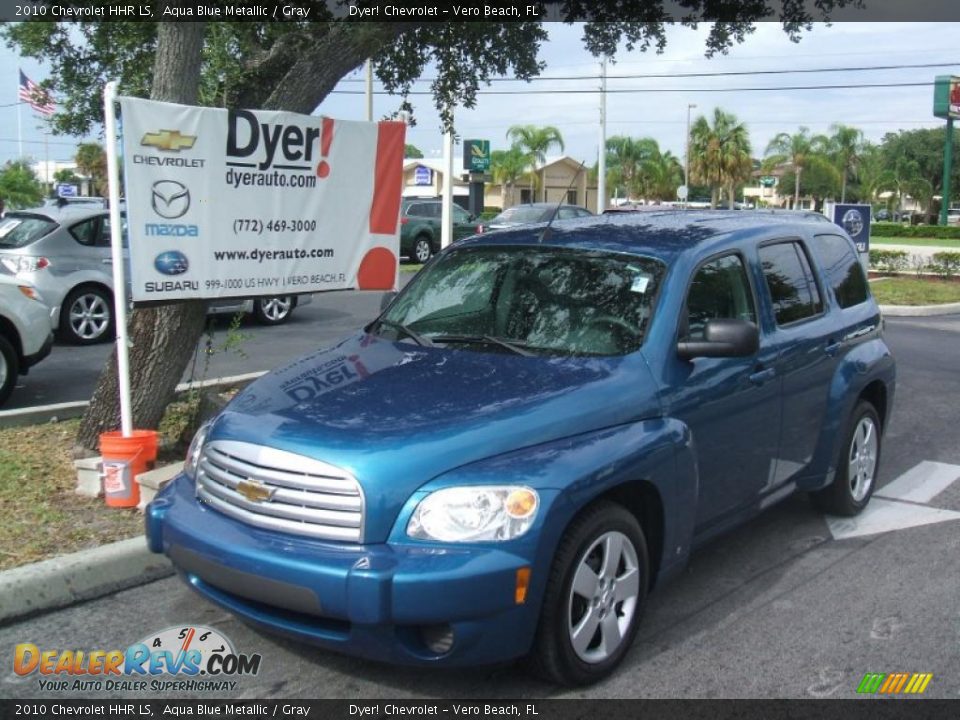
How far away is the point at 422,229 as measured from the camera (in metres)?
24.2

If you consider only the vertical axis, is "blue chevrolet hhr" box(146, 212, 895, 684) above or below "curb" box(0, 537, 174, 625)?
above

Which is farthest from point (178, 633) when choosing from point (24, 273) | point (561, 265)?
point (24, 273)

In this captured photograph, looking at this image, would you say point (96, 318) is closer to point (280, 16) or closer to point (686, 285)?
point (280, 16)

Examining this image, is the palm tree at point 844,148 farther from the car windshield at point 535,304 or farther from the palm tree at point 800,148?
the car windshield at point 535,304

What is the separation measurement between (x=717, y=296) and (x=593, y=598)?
176 cm

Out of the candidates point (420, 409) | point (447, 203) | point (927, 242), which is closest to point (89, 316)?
point (420, 409)

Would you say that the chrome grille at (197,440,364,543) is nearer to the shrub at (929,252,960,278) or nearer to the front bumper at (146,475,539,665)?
the front bumper at (146,475,539,665)

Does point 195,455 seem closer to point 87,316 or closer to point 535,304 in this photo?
point 535,304

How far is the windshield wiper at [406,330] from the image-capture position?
15.1 ft

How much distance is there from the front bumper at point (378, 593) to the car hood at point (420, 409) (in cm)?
18

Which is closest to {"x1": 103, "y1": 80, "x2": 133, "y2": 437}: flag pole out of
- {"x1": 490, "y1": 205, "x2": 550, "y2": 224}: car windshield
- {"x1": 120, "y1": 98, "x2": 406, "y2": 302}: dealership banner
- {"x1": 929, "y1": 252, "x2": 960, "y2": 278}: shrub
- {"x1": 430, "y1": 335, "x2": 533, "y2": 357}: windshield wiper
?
{"x1": 120, "y1": 98, "x2": 406, "y2": 302}: dealership banner

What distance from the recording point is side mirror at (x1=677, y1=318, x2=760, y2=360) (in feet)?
13.5

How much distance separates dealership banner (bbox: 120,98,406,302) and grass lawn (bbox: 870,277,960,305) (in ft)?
43.7

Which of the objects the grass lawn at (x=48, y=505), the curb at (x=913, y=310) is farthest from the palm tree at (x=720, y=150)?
the grass lawn at (x=48, y=505)
